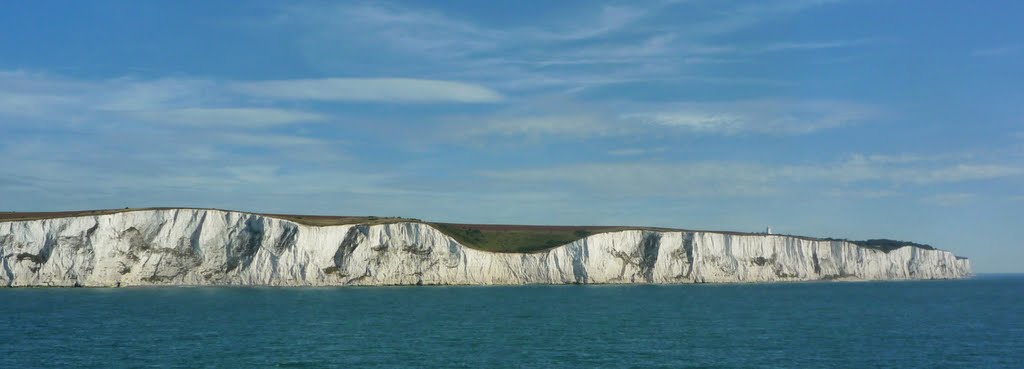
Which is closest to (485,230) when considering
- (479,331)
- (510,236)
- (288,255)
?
(510,236)

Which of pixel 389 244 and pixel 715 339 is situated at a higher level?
pixel 389 244

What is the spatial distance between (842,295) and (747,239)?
24387mm

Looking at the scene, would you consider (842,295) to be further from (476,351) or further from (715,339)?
(476,351)

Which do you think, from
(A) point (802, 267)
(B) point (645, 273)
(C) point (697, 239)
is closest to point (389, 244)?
(B) point (645, 273)

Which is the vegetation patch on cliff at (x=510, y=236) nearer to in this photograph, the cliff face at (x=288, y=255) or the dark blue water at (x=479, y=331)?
the cliff face at (x=288, y=255)

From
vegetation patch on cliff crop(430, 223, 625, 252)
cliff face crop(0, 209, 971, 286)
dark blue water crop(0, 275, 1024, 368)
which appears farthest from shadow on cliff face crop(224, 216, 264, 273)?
vegetation patch on cliff crop(430, 223, 625, 252)

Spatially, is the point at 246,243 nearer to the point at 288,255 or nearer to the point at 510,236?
the point at 288,255

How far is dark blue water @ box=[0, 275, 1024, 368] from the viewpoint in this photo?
31.1 meters

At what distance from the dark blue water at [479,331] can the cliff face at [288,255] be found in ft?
17.1

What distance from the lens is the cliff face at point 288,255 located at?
67.7 meters

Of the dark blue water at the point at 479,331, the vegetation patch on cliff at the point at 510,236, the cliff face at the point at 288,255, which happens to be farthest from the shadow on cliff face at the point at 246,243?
the vegetation patch on cliff at the point at 510,236

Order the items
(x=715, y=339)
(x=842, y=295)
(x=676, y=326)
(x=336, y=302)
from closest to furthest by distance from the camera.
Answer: (x=715, y=339), (x=676, y=326), (x=336, y=302), (x=842, y=295)

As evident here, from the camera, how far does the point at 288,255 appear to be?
7244 cm

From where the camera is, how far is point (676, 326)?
141 ft
